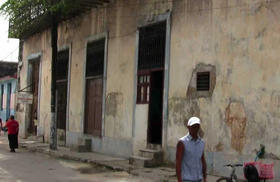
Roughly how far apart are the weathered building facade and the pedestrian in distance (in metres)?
5.02

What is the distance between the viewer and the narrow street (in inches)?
438

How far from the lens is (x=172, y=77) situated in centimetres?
1330

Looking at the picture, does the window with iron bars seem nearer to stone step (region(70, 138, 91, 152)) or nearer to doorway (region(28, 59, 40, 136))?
stone step (region(70, 138, 91, 152))

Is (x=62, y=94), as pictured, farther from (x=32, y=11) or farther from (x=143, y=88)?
(x=143, y=88)

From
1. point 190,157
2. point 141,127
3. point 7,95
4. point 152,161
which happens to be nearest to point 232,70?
point 152,161

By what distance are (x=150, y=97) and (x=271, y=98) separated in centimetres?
514

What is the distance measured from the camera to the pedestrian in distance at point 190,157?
5.31 metres

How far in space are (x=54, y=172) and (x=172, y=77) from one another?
4.36m

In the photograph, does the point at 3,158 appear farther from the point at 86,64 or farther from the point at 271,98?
the point at 271,98

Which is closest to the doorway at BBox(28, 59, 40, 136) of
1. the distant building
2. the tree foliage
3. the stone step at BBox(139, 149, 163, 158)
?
the tree foliage

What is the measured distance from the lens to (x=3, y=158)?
15812mm

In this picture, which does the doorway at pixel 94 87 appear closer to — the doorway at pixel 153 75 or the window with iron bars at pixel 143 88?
the window with iron bars at pixel 143 88

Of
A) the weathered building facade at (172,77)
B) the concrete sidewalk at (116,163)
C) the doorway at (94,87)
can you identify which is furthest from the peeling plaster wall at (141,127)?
the doorway at (94,87)

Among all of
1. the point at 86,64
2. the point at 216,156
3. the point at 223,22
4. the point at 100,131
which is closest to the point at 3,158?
the point at 100,131
